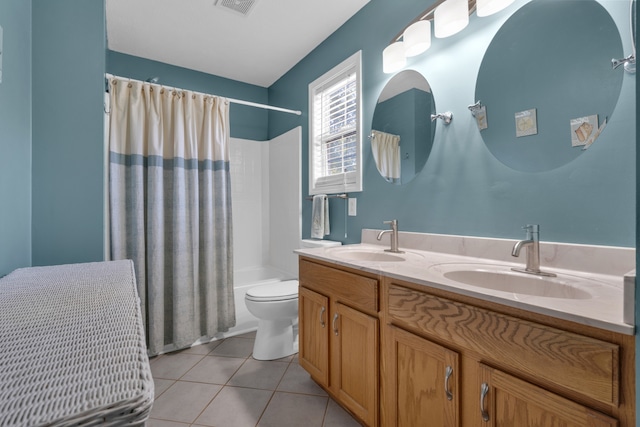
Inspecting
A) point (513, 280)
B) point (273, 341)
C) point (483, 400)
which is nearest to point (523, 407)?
point (483, 400)

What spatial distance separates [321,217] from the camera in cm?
222

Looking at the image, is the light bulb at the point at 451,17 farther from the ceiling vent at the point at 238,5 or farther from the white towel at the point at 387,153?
the ceiling vent at the point at 238,5

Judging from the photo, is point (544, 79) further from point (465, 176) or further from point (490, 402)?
point (490, 402)

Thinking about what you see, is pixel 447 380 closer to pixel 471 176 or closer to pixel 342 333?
pixel 342 333

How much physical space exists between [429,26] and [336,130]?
0.95 meters

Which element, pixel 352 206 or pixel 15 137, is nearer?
pixel 15 137

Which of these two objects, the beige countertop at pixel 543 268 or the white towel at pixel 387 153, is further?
the white towel at pixel 387 153

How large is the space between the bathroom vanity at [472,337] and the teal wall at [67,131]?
1158 mm

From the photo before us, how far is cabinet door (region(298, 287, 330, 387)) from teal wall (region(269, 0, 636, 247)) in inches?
24.9

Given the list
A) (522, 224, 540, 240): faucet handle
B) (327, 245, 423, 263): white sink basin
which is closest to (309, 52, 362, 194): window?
(327, 245, 423, 263): white sink basin

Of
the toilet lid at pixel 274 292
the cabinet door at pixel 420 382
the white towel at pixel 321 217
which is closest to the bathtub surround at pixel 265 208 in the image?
the white towel at pixel 321 217

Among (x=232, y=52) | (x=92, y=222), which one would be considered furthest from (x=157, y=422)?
(x=232, y=52)

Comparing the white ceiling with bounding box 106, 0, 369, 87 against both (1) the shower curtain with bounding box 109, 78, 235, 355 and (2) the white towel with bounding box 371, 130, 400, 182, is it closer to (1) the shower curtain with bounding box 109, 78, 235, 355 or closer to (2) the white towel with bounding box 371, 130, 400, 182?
(1) the shower curtain with bounding box 109, 78, 235, 355

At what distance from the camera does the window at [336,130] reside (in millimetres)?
2041
